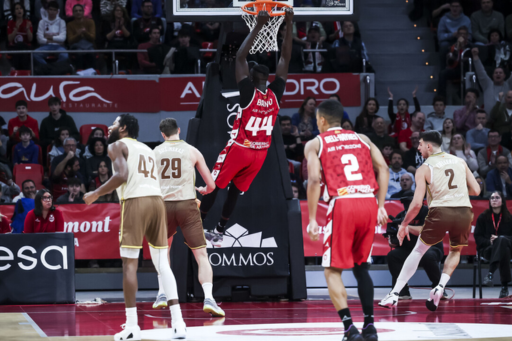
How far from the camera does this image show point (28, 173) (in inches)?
545

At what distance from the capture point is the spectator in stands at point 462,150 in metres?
14.1

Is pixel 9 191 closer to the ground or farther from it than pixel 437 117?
closer to the ground

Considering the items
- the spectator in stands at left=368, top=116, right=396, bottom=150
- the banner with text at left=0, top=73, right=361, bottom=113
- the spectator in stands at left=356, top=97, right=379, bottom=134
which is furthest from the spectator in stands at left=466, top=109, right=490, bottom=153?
the banner with text at left=0, top=73, right=361, bottom=113

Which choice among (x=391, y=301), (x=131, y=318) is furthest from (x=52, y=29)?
(x=131, y=318)

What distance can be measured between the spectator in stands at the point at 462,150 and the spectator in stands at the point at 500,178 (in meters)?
0.48

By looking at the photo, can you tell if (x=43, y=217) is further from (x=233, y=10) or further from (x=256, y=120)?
(x=233, y=10)

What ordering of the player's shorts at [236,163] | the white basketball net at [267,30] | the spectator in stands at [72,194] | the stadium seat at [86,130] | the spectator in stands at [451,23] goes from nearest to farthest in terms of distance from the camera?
the player's shorts at [236,163] < the white basketball net at [267,30] < the spectator in stands at [72,194] < the stadium seat at [86,130] < the spectator in stands at [451,23]

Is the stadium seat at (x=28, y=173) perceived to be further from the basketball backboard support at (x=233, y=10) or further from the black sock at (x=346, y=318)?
the black sock at (x=346, y=318)

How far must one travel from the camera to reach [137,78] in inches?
619

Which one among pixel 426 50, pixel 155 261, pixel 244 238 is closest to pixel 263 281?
pixel 244 238

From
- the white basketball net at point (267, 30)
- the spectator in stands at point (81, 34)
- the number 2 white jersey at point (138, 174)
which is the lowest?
the number 2 white jersey at point (138, 174)

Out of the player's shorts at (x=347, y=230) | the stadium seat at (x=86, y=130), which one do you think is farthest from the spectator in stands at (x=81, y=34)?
the player's shorts at (x=347, y=230)

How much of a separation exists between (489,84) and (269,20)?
28.9 feet

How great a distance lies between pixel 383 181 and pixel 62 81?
10.7 meters
